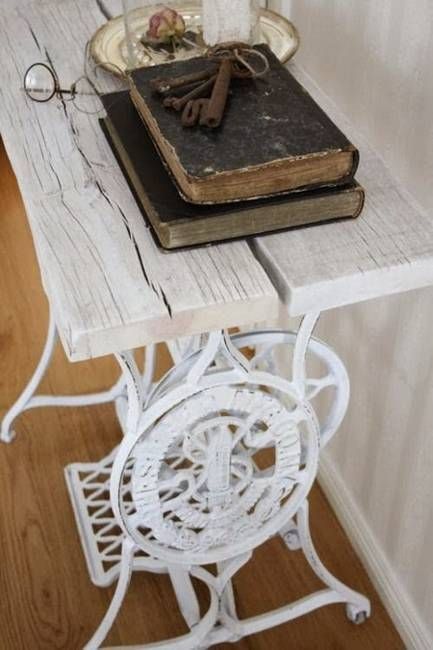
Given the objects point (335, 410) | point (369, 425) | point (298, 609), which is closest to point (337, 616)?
point (298, 609)

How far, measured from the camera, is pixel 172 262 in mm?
809

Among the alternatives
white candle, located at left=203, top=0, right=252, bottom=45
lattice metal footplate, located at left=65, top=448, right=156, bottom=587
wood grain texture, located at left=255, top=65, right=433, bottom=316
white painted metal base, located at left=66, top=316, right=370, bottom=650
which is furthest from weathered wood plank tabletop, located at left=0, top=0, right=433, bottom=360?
lattice metal footplate, located at left=65, top=448, right=156, bottom=587

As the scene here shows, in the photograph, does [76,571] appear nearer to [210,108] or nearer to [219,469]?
[219,469]

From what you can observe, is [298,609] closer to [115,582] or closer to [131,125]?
[115,582]

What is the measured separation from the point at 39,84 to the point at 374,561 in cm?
95

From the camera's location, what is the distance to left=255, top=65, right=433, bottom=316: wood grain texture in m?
0.79

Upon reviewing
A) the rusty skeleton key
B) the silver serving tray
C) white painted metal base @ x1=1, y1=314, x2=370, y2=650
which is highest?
the rusty skeleton key

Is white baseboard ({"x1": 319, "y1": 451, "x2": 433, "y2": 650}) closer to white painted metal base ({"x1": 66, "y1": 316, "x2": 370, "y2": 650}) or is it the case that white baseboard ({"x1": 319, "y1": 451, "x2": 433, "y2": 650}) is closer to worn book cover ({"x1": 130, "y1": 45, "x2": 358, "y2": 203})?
white painted metal base ({"x1": 66, "y1": 316, "x2": 370, "y2": 650})

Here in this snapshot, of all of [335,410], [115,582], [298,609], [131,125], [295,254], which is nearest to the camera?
[295,254]

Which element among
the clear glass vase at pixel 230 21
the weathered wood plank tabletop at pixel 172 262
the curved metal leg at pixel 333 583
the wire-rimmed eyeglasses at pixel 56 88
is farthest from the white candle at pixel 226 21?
the curved metal leg at pixel 333 583

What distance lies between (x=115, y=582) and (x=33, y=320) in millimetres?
741

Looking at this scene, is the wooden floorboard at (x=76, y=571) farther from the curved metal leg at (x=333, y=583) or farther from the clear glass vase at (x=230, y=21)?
the clear glass vase at (x=230, y=21)

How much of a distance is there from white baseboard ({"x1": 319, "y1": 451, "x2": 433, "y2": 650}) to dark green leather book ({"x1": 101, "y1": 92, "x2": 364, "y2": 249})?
763mm

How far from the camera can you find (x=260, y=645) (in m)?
1.35
